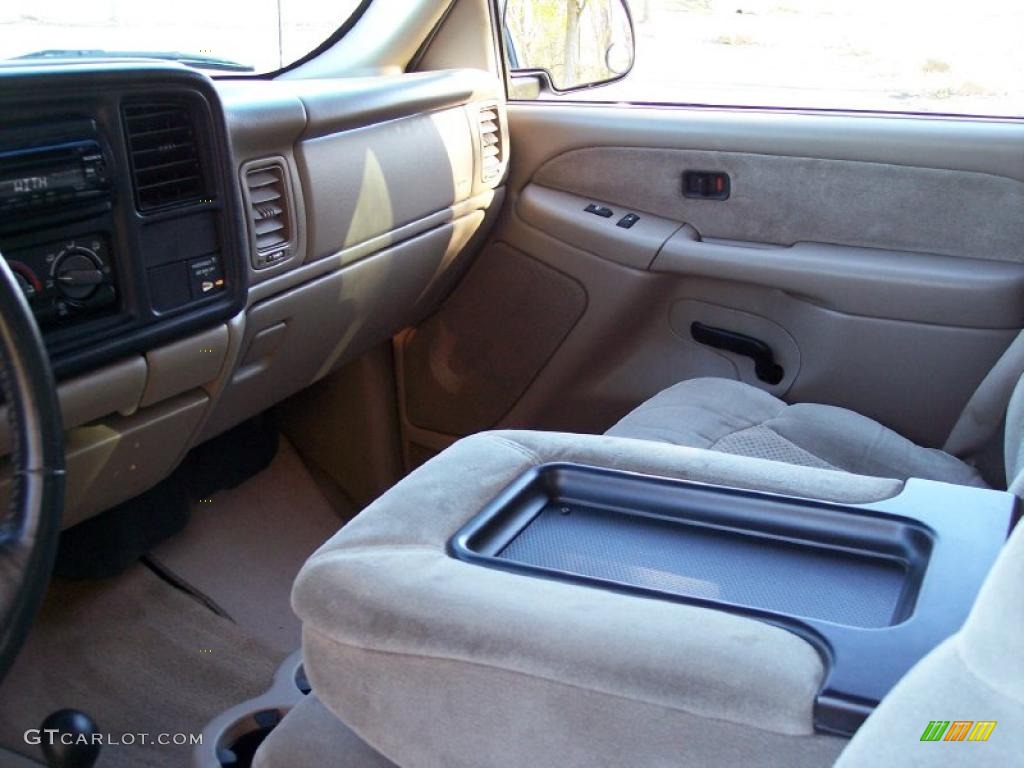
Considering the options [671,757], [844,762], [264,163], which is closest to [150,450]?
[264,163]

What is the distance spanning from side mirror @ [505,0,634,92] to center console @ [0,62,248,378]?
47.5 inches

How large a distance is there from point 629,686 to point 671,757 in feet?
0.20

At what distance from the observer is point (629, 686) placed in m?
0.90

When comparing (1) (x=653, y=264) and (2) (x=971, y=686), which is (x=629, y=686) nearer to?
(2) (x=971, y=686)

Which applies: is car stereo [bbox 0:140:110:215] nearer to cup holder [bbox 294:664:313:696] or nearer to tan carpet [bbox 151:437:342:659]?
cup holder [bbox 294:664:313:696]

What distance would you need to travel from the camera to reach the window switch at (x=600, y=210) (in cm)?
249

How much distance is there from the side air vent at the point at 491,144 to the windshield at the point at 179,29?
1.15 feet

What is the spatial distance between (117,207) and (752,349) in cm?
135

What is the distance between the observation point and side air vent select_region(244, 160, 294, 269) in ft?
5.77

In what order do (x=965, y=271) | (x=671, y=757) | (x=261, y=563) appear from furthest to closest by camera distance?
(x=261, y=563) < (x=965, y=271) < (x=671, y=757)

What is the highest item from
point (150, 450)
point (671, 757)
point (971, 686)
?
point (971, 686)
